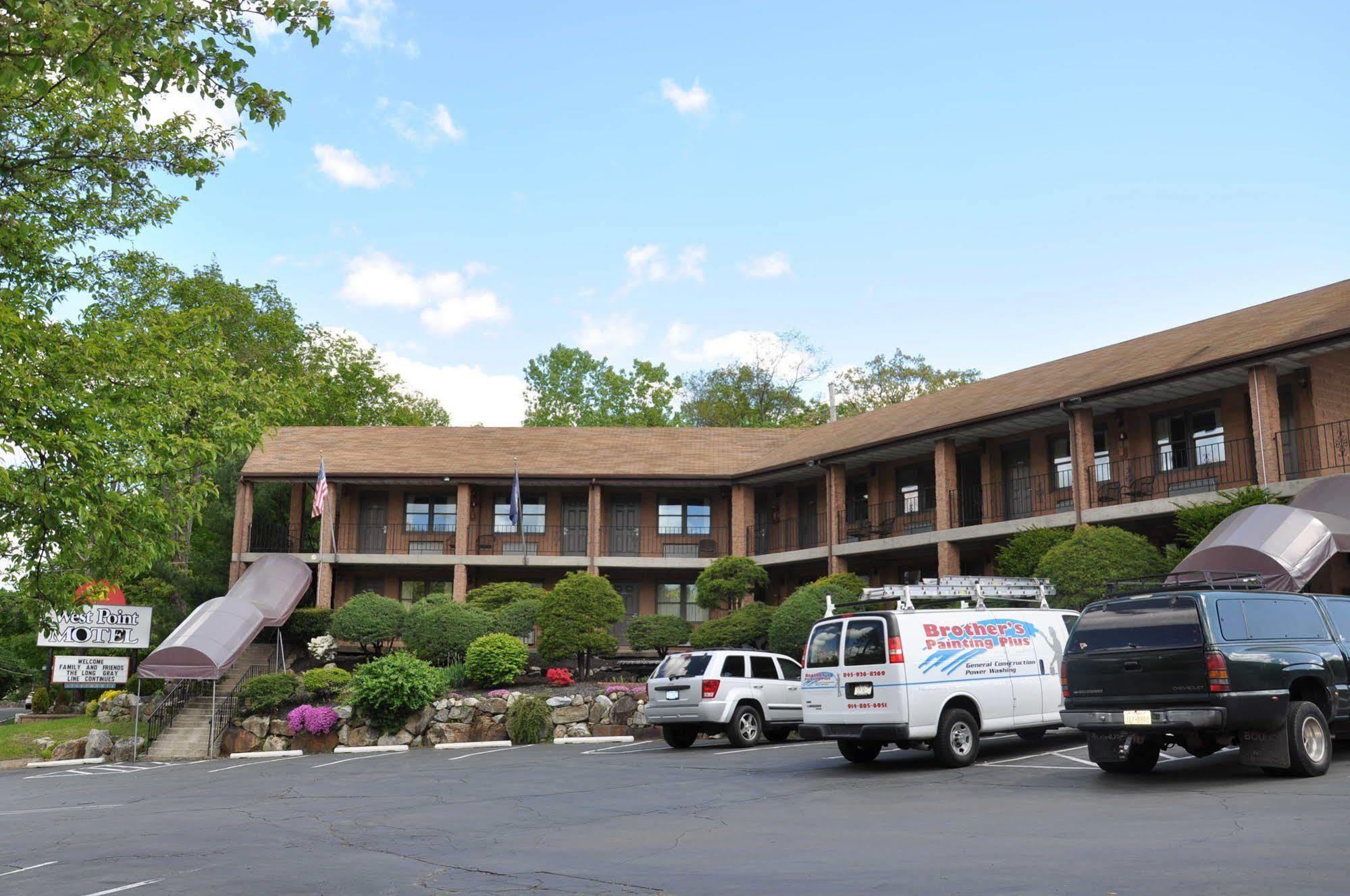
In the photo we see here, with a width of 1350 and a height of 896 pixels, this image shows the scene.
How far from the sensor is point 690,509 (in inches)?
1539

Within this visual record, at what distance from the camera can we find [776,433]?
135 feet

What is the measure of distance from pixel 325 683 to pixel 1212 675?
21.3 metres

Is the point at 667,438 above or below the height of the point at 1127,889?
above

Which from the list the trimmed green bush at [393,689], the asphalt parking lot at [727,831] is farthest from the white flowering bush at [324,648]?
the asphalt parking lot at [727,831]

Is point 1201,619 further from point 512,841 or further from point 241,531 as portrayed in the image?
point 241,531

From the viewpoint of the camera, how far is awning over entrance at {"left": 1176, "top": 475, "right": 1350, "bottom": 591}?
1798 cm

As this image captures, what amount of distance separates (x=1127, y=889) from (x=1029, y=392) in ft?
74.7

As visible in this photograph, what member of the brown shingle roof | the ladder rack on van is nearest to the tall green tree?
the brown shingle roof

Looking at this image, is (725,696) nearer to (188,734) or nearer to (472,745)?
(472,745)

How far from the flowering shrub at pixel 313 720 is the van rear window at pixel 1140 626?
18.0 m

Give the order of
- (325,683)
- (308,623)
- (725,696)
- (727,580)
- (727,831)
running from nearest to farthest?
(727,831) → (725,696) → (325,683) → (727,580) → (308,623)

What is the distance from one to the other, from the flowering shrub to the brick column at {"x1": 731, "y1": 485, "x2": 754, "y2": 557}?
48.9 feet

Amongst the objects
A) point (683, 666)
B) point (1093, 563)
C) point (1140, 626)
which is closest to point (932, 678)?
point (1140, 626)

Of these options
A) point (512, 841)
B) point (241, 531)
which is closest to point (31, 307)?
point (512, 841)
